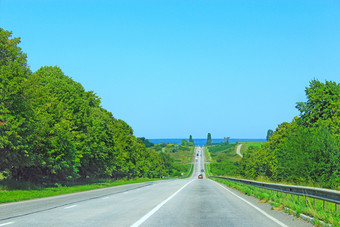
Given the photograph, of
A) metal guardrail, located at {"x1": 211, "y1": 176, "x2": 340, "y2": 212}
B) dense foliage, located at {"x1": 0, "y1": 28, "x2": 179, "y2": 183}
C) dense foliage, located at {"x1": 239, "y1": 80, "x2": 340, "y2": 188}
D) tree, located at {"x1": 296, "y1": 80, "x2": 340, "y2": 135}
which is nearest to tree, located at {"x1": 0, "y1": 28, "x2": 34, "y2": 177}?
dense foliage, located at {"x1": 0, "y1": 28, "x2": 179, "y2": 183}

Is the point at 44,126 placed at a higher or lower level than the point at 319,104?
lower

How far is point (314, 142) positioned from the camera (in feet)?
114

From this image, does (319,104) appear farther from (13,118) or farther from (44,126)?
(13,118)

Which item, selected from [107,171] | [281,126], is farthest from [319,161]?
[281,126]

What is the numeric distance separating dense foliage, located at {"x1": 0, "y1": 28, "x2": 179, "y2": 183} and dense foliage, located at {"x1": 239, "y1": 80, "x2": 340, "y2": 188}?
68.6ft

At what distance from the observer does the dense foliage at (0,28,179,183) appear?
25141 millimetres

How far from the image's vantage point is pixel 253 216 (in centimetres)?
1273

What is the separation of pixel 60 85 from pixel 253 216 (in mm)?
33111

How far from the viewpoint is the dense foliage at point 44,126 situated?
990 inches

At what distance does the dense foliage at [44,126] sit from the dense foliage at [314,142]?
20.9 metres

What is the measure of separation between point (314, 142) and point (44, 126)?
2366 centimetres

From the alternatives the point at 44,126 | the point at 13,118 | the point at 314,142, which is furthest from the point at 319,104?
the point at 13,118

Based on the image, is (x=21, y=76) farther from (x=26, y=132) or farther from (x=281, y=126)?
(x=281, y=126)

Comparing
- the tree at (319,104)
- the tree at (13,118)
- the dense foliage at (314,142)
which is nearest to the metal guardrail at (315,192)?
the dense foliage at (314,142)
